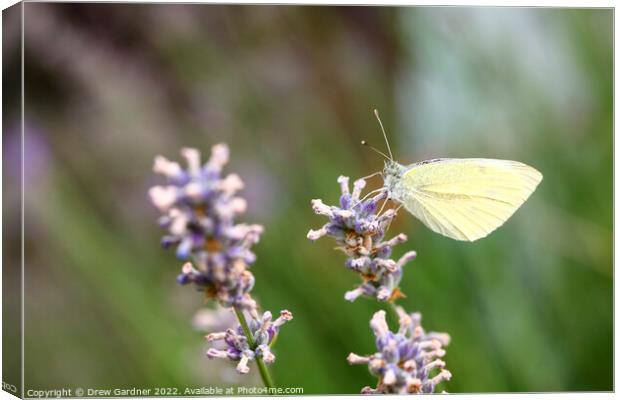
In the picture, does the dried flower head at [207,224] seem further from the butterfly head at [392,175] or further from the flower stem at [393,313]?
the butterfly head at [392,175]

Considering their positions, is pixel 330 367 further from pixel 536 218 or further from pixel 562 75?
pixel 562 75

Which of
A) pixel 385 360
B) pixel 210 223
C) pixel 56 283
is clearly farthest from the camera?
pixel 56 283

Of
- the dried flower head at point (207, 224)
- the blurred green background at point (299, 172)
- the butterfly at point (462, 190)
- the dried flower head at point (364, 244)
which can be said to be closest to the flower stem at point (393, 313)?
the dried flower head at point (364, 244)

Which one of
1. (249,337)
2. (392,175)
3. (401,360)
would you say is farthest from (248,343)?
(392,175)

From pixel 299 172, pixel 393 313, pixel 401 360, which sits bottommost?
pixel 401 360

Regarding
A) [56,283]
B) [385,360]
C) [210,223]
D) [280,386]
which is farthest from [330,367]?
[210,223]

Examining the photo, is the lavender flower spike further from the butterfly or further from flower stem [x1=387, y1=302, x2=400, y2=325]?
the butterfly

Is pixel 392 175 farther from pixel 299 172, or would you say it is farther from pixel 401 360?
pixel 299 172
